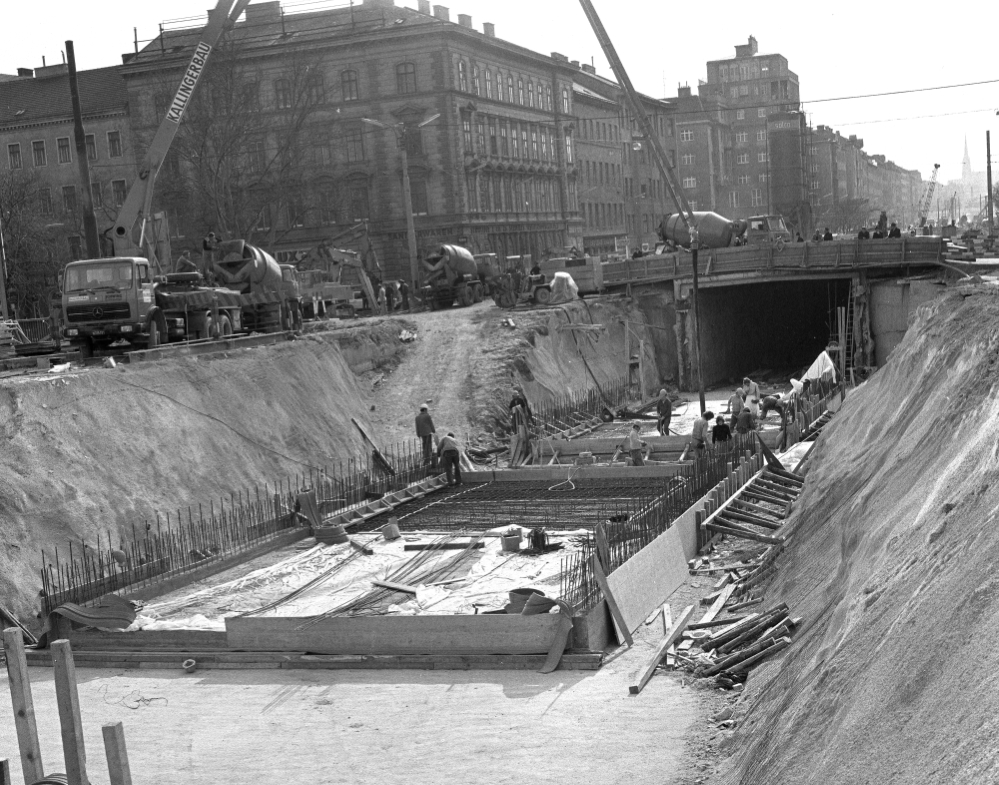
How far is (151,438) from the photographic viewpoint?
2231 cm

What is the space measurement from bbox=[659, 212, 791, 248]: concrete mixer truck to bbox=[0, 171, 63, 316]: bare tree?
25.5 m

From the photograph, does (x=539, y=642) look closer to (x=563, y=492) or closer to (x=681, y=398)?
(x=563, y=492)

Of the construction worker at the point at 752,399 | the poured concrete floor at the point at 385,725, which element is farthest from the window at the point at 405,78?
the poured concrete floor at the point at 385,725

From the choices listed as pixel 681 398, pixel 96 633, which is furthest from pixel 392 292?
pixel 96 633

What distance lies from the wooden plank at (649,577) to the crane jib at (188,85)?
17.8m

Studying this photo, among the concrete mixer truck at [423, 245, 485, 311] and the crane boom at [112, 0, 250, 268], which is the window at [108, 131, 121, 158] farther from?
the crane boom at [112, 0, 250, 268]

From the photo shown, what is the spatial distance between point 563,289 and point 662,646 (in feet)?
92.4

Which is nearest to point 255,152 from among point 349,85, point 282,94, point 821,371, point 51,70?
point 282,94

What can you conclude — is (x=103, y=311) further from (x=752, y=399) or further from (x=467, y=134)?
(x=467, y=134)

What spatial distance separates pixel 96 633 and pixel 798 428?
54.1 feet

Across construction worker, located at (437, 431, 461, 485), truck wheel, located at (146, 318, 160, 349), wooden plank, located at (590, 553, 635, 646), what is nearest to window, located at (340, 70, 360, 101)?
truck wheel, located at (146, 318, 160, 349)

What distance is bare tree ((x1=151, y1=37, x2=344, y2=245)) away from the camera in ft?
163

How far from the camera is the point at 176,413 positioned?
23500mm

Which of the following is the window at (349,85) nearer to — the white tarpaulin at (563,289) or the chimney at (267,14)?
the chimney at (267,14)
